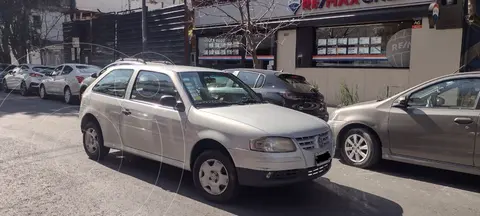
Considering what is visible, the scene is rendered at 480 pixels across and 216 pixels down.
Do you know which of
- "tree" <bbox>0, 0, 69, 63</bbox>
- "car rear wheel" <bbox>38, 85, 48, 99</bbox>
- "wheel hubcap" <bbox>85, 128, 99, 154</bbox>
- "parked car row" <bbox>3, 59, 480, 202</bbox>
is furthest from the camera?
"tree" <bbox>0, 0, 69, 63</bbox>

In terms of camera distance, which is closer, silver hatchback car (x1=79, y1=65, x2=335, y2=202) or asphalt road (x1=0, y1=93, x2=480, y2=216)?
silver hatchback car (x1=79, y1=65, x2=335, y2=202)

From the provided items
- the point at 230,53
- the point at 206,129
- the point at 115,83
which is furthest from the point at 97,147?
the point at 230,53

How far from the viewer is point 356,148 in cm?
651

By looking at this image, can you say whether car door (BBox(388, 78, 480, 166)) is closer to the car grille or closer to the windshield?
the car grille

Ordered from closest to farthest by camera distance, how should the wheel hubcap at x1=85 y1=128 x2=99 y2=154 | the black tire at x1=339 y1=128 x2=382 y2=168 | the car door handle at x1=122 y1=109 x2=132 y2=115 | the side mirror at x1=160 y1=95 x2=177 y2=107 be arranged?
1. the side mirror at x1=160 y1=95 x2=177 y2=107
2. the car door handle at x1=122 y1=109 x2=132 y2=115
3. the black tire at x1=339 y1=128 x2=382 y2=168
4. the wheel hubcap at x1=85 y1=128 x2=99 y2=154

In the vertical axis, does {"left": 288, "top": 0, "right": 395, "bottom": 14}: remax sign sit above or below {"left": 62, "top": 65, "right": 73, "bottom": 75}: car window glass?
above

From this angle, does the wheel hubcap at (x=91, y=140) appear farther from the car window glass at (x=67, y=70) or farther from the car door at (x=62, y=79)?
the car window glass at (x=67, y=70)

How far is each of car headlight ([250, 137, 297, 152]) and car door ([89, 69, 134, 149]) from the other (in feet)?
7.77

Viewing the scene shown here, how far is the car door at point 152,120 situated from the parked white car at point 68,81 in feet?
31.9

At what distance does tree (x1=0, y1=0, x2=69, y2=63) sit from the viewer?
25.0m

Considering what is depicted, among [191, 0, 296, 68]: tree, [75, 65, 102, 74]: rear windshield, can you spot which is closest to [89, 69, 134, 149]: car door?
[191, 0, 296, 68]: tree

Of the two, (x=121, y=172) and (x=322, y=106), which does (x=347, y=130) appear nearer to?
(x=322, y=106)

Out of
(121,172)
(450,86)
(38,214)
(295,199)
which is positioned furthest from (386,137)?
(38,214)

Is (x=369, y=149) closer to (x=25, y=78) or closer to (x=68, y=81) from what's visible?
(x=68, y=81)
